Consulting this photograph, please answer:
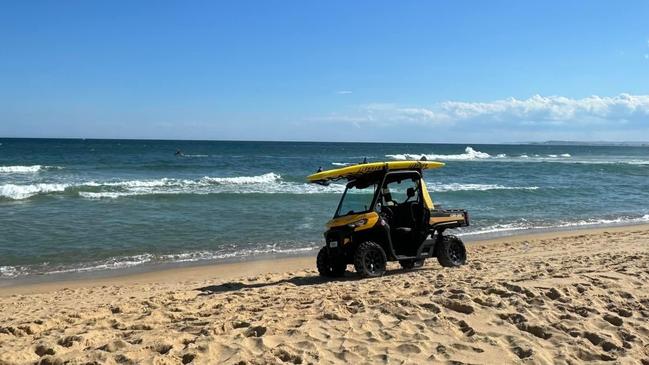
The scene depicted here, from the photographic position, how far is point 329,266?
30.7 ft

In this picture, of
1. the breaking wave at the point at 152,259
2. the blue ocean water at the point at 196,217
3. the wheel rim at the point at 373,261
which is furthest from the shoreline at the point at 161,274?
the wheel rim at the point at 373,261

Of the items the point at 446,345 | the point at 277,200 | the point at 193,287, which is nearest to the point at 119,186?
the point at 277,200

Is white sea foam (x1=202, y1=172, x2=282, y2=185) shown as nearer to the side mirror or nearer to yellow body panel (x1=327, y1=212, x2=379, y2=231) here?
the side mirror

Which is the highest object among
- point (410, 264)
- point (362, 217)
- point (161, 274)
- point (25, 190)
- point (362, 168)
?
point (362, 168)

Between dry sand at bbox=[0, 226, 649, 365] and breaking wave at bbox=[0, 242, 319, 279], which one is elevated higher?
A: dry sand at bbox=[0, 226, 649, 365]

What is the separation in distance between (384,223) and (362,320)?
363 cm

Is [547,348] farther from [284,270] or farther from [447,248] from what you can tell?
[284,270]

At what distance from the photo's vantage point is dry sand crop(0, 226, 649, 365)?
4707mm

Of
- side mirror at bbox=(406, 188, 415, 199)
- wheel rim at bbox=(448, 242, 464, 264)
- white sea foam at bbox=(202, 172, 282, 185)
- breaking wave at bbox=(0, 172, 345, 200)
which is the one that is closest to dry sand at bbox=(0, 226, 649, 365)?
wheel rim at bbox=(448, 242, 464, 264)

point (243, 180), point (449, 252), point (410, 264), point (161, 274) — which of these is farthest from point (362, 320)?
point (243, 180)

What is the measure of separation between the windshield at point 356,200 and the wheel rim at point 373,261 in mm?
681

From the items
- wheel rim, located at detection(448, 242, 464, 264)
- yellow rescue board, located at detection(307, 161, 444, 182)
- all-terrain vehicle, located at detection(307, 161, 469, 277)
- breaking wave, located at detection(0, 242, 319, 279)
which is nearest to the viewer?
yellow rescue board, located at detection(307, 161, 444, 182)

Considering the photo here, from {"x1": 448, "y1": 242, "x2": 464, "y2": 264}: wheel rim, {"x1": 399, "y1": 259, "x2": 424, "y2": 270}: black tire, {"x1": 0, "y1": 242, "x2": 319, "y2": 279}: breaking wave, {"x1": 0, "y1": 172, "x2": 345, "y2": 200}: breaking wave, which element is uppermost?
{"x1": 448, "y1": 242, "x2": 464, "y2": 264}: wheel rim

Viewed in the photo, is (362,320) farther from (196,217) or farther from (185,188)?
(185,188)
